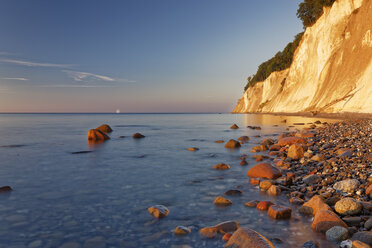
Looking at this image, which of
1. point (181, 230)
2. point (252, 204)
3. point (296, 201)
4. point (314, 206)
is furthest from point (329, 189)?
point (181, 230)

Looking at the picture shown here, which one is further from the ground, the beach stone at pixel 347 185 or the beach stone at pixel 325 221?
the beach stone at pixel 347 185

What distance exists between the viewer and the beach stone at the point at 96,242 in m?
3.84

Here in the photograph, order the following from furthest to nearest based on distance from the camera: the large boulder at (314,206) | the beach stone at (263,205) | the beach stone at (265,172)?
the beach stone at (265,172)
the beach stone at (263,205)
the large boulder at (314,206)

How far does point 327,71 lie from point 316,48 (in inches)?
312

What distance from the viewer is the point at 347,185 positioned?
536 cm

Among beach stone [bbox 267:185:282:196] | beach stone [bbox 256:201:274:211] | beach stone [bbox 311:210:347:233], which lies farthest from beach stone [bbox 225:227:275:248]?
beach stone [bbox 267:185:282:196]

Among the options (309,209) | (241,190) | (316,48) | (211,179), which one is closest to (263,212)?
(309,209)

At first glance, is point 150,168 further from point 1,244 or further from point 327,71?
point 327,71

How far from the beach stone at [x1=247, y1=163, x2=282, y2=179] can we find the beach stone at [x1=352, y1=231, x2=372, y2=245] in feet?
11.8

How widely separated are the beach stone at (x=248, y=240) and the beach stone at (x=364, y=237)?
1368 millimetres

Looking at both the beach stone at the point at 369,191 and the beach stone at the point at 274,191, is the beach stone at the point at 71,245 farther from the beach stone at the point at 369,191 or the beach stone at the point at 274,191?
the beach stone at the point at 369,191

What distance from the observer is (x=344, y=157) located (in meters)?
7.82

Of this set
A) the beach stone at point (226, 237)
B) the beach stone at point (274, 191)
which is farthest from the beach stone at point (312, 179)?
the beach stone at point (226, 237)

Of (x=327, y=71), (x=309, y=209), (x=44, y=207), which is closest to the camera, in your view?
(x=309, y=209)
